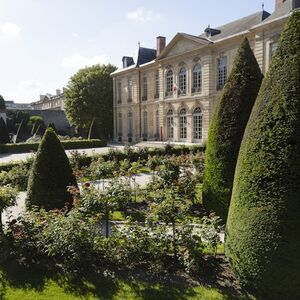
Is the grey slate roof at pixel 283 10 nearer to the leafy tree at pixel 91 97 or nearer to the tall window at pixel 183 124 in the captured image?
the tall window at pixel 183 124

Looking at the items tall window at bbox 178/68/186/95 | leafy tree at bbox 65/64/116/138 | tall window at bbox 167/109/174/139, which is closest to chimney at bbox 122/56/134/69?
leafy tree at bbox 65/64/116/138

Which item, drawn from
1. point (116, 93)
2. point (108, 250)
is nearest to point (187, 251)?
point (108, 250)

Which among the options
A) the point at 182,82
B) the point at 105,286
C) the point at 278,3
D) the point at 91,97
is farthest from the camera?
the point at 91,97

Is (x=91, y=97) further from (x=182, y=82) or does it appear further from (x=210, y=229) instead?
(x=210, y=229)

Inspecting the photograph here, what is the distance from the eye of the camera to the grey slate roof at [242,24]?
1015 inches

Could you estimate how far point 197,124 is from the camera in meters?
30.4

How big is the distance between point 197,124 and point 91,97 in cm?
1596

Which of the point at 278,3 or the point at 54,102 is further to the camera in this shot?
Result: the point at 54,102

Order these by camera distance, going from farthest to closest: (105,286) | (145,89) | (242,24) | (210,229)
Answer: (145,89) → (242,24) → (210,229) → (105,286)

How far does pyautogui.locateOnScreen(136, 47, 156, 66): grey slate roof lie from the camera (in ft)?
125

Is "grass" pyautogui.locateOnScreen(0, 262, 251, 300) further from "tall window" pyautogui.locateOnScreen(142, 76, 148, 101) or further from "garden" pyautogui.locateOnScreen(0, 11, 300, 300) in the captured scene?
"tall window" pyautogui.locateOnScreen(142, 76, 148, 101)

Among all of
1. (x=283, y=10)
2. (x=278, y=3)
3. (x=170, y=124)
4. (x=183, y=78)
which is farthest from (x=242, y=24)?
(x=170, y=124)

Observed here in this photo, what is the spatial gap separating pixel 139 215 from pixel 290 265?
16.7ft

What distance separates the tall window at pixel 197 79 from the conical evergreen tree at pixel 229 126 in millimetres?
22807
